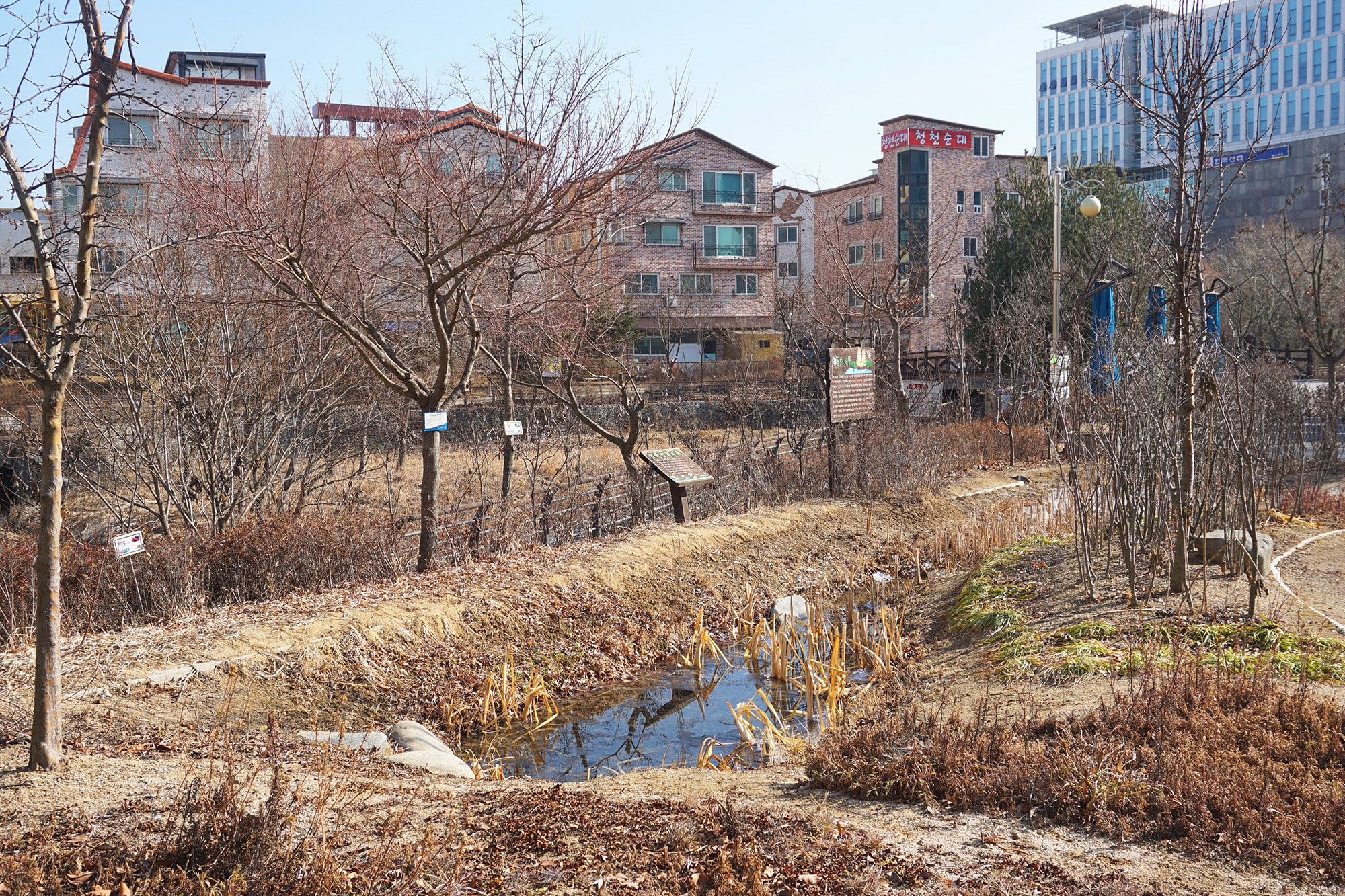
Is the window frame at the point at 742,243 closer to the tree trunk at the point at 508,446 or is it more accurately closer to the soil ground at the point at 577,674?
the soil ground at the point at 577,674

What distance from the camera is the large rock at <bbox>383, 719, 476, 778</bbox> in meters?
6.56

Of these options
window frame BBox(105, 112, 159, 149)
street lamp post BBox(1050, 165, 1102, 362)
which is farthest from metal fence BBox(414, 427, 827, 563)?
window frame BBox(105, 112, 159, 149)

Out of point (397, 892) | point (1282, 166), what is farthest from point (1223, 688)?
point (1282, 166)

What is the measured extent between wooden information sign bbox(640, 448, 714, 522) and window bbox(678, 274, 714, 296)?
32.6 m

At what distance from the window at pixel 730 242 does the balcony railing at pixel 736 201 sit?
2.72ft

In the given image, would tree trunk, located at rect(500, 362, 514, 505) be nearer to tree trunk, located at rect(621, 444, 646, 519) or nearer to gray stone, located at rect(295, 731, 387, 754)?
tree trunk, located at rect(621, 444, 646, 519)

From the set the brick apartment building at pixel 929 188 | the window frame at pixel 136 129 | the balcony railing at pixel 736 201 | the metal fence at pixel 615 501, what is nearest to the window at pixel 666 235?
the balcony railing at pixel 736 201

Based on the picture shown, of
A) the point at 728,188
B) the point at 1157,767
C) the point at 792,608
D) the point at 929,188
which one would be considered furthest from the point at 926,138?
the point at 1157,767

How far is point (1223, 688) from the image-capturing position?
6125mm

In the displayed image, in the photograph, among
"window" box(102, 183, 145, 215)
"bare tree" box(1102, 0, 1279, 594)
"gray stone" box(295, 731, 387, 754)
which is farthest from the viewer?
"window" box(102, 183, 145, 215)

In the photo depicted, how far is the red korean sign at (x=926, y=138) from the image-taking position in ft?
174

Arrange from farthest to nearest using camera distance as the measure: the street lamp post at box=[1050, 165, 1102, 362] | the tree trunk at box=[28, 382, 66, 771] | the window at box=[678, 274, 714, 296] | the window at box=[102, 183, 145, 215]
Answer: the window at box=[678, 274, 714, 296] < the street lamp post at box=[1050, 165, 1102, 362] < the window at box=[102, 183, 145, 215] < the tree trunk at box=[28, 382, 66, 771]

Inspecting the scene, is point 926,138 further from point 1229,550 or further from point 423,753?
point 423,753

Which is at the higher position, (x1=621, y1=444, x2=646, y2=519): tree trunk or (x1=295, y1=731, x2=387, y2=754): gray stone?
(x1=621, y1=444, x2=646, y2=519): tree trunk
